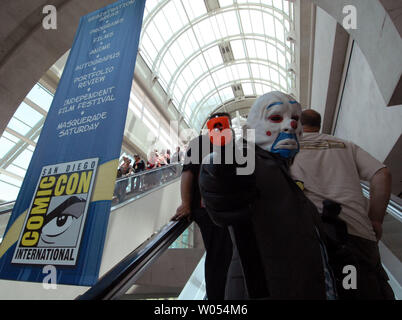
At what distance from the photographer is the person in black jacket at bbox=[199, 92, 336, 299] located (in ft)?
2.37

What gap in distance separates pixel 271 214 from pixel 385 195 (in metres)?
0.98

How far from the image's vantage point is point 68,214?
2.55 m

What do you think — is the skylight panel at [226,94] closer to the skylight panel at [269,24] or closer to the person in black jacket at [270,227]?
the skylight panel at [269,24]

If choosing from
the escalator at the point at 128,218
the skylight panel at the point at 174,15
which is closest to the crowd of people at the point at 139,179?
the escalator at the point at 128,218

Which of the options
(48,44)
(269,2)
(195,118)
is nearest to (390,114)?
(48,44)

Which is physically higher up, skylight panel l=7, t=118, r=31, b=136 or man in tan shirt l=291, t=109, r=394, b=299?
skylight panel l=7, t=118, r=31, b=136

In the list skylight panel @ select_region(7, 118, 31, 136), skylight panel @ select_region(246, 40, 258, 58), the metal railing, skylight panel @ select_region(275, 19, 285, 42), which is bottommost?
the metal railing

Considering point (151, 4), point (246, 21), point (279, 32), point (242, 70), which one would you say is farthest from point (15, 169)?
point (242, 70)

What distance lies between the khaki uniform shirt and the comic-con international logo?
2.16m

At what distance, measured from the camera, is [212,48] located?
21.8m

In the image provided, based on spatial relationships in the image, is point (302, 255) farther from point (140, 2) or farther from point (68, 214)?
point (140, 2)

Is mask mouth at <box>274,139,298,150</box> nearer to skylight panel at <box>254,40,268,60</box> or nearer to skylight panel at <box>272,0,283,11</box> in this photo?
skylight panel at <box>272,0,283,11</box>

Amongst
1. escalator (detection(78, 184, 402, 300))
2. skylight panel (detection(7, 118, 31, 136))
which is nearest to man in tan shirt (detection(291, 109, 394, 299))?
escalator (detection(78, 184, 402, 300))

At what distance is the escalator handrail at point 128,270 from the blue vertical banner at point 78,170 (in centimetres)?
111
